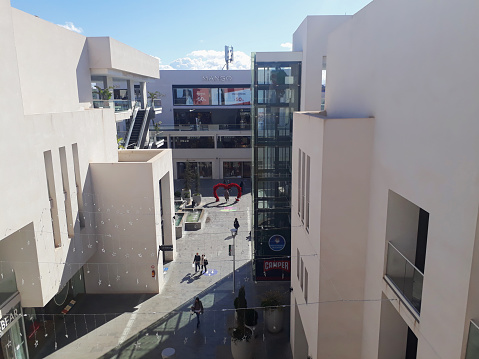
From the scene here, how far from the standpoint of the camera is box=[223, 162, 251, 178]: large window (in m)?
38.0

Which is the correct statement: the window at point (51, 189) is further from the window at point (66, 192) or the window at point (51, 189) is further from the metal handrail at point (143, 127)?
the metal handrail at point (143, 127)

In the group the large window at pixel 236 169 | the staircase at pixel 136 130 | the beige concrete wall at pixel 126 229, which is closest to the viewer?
the beige concrete wall at pixel 126 229

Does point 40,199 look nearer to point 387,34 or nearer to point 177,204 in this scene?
point 387,34

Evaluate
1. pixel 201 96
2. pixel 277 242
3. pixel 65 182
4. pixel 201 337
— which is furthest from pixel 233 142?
pixel 201 337

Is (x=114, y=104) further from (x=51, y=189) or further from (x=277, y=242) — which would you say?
(x=277, y=242)

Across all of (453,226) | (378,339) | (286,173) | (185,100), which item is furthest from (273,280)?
(185,100)

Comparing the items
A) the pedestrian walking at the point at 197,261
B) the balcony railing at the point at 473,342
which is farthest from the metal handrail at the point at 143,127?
the balcony railing at the point at 473,342

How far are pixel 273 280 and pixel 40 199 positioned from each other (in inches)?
401

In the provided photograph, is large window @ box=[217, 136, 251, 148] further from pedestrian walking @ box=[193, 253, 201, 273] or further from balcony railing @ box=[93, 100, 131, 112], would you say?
pedestrian walking @ box=[193, 253, 201, 273]

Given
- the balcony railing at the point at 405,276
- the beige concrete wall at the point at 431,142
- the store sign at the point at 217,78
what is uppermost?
the store sign at the point at 217,78

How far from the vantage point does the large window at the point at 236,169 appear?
38.0 metres

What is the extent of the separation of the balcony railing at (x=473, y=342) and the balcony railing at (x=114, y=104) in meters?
19.4

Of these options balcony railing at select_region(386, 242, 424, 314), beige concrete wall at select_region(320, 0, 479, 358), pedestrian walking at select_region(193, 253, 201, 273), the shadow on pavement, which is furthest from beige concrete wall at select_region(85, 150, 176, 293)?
balcony railing at select_region(386, 242, 424, 314)

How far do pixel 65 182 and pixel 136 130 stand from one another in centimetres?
1276
